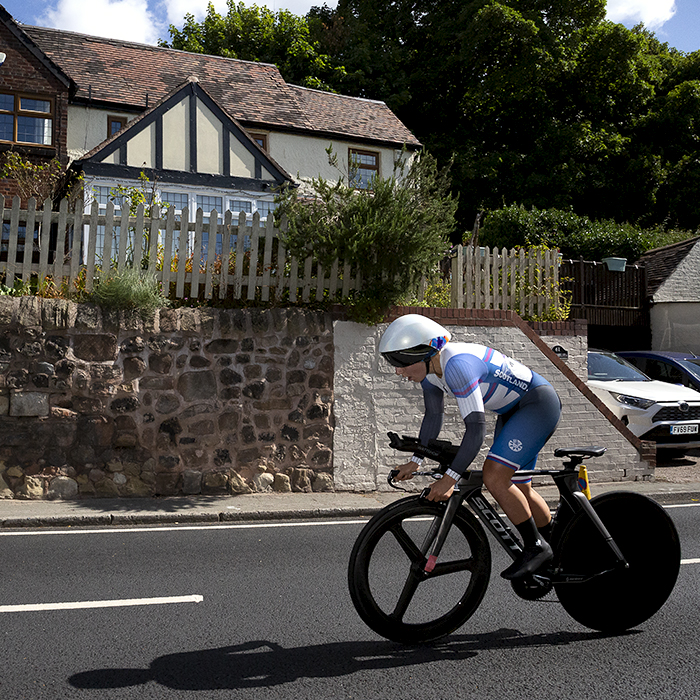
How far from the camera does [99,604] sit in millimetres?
4863

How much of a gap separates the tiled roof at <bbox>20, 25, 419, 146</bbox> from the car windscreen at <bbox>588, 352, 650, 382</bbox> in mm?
15761

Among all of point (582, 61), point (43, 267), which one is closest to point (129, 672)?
point (43, 267)

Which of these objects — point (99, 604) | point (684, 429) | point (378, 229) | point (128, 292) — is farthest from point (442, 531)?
point (684, 429)

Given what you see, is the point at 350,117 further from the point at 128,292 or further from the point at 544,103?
the point at 128,292

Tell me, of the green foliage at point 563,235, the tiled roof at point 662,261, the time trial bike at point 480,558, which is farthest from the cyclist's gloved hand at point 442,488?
the green foliage at point 563,235

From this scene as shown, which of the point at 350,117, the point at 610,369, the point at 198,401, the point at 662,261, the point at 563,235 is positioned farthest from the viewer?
the point at 350,117

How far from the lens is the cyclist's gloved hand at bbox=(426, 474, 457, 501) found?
150 inches

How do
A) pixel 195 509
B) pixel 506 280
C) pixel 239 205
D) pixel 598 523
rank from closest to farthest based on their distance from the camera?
1. pixel 598 523
2. pixel 195 509
3. pixel 506 280
4. pixel 239 205

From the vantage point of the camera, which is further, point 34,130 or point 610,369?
point 34,130

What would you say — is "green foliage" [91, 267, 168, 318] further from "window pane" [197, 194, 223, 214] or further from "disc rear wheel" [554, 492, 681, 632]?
"window pane" [197, 194, 223, 214]

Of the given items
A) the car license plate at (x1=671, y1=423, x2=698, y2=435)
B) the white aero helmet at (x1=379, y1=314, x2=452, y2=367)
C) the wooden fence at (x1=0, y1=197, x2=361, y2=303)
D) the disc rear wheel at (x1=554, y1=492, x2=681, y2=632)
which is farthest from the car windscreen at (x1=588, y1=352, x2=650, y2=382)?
the white aero helmet at (x1=379, y1=314, x2=452, y2=367)

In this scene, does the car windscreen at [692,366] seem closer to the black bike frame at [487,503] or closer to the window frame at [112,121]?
the black bike frame at [487,503]

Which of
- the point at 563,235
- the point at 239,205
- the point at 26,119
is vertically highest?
the point at 26,119

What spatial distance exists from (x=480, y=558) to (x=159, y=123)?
63.3 feet
